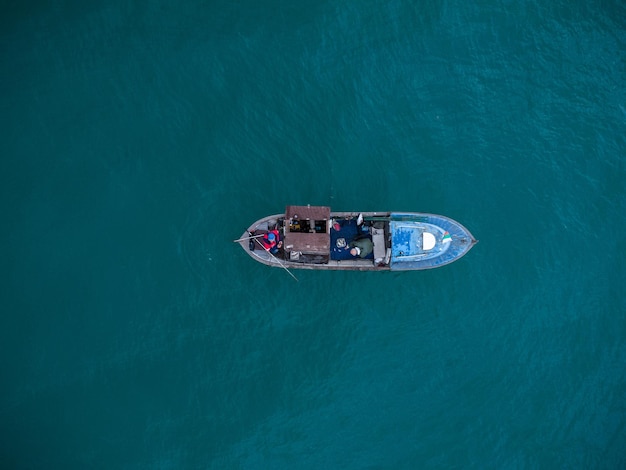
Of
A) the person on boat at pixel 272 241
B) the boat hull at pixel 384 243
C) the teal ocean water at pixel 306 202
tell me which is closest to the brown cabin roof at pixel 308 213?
the boat hull at pixel 384 243

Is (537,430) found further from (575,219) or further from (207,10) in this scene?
(207,10)

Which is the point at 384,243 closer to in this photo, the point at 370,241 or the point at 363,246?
the point at 370,241

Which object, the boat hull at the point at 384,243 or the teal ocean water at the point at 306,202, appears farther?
the teal ocean water at the point at 306,202

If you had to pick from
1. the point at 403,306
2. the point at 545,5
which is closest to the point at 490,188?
the point at 403,306

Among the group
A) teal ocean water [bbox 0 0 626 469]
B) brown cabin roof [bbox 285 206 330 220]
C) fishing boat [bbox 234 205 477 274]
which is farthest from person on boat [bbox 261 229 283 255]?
teal ocean water [bbox 0 0 626 469]

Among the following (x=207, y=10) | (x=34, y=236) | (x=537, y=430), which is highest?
(x=207, y=10)

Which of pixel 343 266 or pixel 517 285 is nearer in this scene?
pixel 343 266

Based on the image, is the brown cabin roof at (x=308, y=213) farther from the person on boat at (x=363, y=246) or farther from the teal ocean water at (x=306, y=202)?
the teal ocean water at (x=306, y=202)
